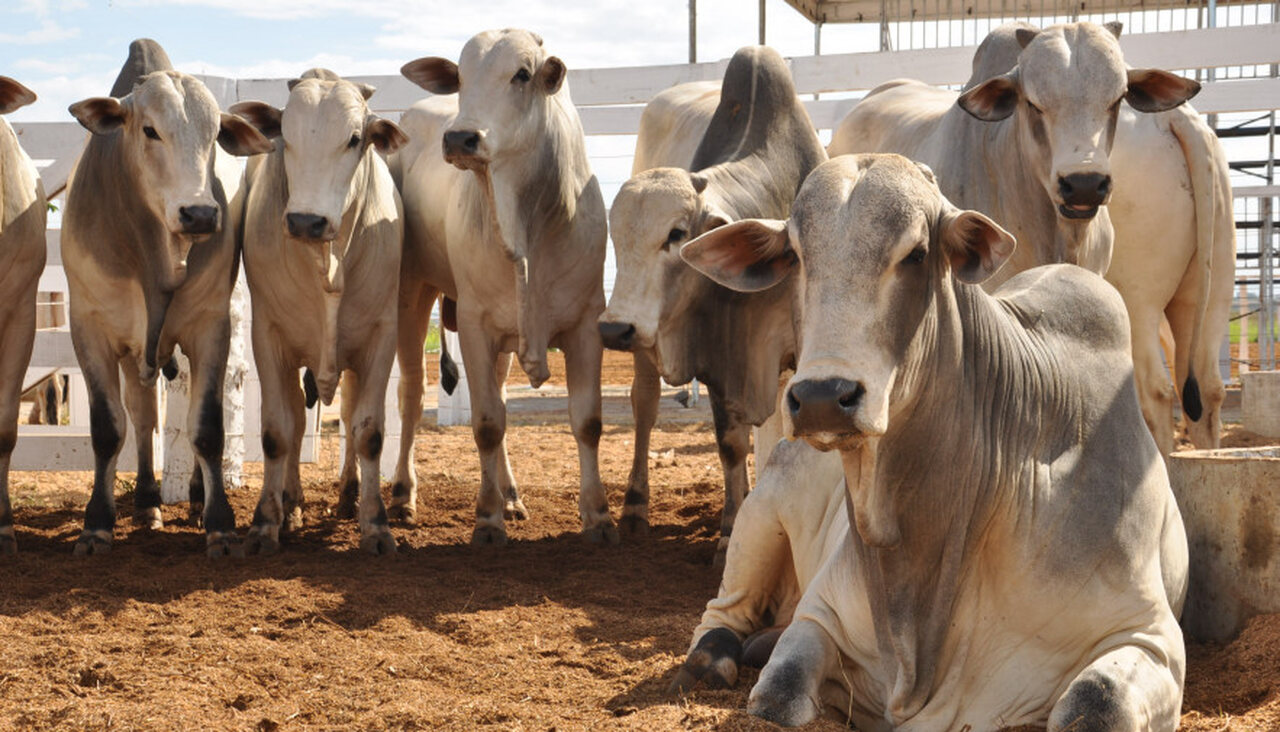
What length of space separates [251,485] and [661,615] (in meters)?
4.47

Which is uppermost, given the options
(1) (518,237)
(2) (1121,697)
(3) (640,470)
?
(1) (518,237)

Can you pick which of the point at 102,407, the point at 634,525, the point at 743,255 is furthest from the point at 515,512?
the point at 743,255

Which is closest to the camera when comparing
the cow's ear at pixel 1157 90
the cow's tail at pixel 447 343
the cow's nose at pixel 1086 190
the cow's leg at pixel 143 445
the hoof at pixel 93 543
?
the cow's nose at pixel 1086 190

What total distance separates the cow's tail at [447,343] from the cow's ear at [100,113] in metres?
2.33

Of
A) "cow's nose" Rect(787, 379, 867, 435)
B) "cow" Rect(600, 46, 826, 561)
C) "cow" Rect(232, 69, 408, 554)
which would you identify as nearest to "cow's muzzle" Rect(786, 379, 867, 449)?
"cow's nose" Rect(787, 379, 867, 435)

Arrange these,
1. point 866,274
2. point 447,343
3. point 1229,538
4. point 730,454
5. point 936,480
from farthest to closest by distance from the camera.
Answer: point 447,343, point 730,454, point 1229,538, point 936,480, point 866,274

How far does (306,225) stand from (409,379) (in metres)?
2.27

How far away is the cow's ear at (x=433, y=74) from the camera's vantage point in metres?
7.07

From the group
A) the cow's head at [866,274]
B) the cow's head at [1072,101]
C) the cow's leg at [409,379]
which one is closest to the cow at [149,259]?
the cow's leg at [409,379]

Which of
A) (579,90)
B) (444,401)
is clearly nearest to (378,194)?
(579,90)

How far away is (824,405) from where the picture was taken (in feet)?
9.62

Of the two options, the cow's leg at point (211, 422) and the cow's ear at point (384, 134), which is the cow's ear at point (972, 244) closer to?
the cow's ear at point (384, 134)

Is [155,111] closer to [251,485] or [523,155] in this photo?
[523,155]

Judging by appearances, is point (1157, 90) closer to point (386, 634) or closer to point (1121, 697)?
point (1121, 697)
